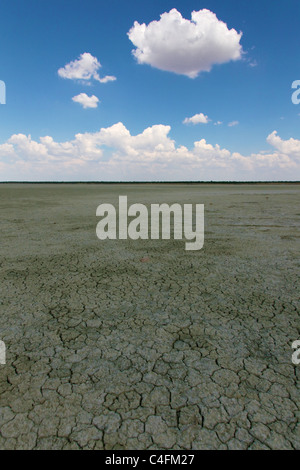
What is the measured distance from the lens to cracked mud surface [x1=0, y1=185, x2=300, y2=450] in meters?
1.34

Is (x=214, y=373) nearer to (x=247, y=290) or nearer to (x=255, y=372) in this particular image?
(x=255, y=372)

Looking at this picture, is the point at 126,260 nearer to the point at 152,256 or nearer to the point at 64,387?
the point at 152,256

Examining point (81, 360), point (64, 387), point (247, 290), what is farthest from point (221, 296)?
point (64, 387)

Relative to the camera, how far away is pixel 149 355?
6.23 feet

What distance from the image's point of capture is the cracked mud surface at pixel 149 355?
1.34m

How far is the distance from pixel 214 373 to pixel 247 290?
147 centimetres

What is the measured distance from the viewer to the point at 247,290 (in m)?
3.01

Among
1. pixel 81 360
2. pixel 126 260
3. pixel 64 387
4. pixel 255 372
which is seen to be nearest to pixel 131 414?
pixel 64 387

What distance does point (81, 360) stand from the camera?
6.04ft
